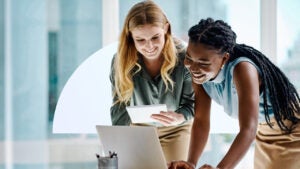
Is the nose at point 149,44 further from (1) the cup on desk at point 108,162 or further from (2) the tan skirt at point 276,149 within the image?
(1) the cup on desk at point 108,162

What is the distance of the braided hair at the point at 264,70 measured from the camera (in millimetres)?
1544

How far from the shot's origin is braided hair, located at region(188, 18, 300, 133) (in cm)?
154

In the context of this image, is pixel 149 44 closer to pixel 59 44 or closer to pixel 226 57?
pixel 226 57

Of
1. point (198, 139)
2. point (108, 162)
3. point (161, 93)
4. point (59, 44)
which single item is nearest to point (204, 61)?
point (198, 139)

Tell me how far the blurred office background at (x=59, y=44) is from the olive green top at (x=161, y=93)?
23.4 inches

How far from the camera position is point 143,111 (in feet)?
6.28

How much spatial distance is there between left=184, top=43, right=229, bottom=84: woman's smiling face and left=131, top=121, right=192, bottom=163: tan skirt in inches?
20.6

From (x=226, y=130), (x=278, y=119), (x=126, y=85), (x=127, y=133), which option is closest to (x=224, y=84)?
(x=278, y=119)

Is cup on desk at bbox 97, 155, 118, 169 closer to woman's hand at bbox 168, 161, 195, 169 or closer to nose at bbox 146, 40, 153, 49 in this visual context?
woman's hand at bbox 168, 161, 195, 169

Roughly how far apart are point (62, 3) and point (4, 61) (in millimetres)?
407

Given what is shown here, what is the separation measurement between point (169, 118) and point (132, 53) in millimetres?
306

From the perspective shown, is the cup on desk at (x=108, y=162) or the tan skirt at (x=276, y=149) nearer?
the cup on desk at (x=108, y=162)

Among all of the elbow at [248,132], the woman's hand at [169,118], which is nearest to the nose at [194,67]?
the elbow at [248,132]

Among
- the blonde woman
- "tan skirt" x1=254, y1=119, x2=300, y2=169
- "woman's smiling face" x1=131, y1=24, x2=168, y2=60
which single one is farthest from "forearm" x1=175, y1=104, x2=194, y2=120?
"tan skirt" x1=254, y1=119, x2=300, y2=169
